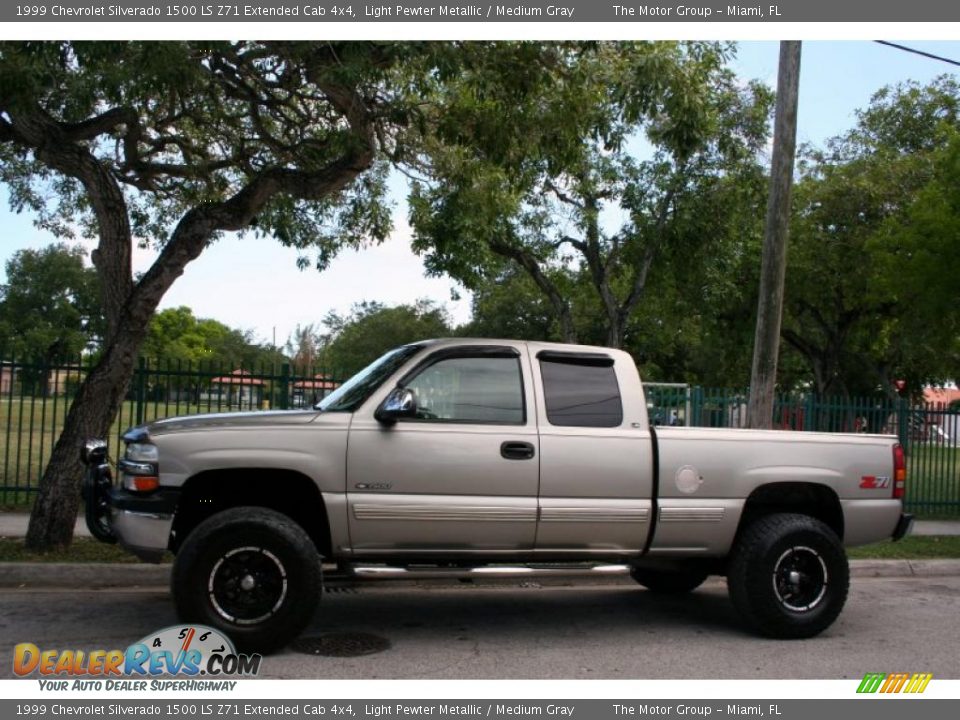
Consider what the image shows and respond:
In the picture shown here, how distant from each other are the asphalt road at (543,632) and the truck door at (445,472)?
0.74 m

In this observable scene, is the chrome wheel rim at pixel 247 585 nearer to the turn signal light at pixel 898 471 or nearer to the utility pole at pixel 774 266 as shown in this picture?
the turn signal light at pixel 898 471

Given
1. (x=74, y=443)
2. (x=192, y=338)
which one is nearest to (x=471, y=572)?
(x=74, y=443)

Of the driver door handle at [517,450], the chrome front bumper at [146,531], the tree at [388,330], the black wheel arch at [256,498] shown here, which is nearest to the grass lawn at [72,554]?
the black wheel arch at [256,498]

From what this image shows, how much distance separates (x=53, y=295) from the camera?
2446 inches

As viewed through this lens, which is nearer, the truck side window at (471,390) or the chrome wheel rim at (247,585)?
the chrome wheel rim at (247,585)

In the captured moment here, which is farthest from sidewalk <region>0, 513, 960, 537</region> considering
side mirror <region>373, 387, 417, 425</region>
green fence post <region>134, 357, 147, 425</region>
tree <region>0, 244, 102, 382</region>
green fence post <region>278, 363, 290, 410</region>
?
tree <region>0, 244, 102, 382</region>

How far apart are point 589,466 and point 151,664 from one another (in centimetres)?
305

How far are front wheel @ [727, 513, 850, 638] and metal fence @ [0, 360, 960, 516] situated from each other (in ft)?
13.6

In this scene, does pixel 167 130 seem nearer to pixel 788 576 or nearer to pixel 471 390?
pixel 471 390

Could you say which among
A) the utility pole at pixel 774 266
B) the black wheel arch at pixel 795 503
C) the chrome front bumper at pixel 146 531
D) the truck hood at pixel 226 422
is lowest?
the chrome front bumper at pixel 146 531

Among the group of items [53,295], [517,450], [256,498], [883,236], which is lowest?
[256,498]

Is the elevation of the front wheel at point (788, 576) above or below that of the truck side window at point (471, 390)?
below

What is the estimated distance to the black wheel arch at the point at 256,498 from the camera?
6105 mm

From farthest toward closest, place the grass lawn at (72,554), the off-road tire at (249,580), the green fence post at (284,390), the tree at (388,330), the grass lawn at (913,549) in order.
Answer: the tree at (388,330) < the green fence post at (284,390) < the grass lawn at (913,549) < the grass lawn at (72,554) < the off-road tire at (249,580)
